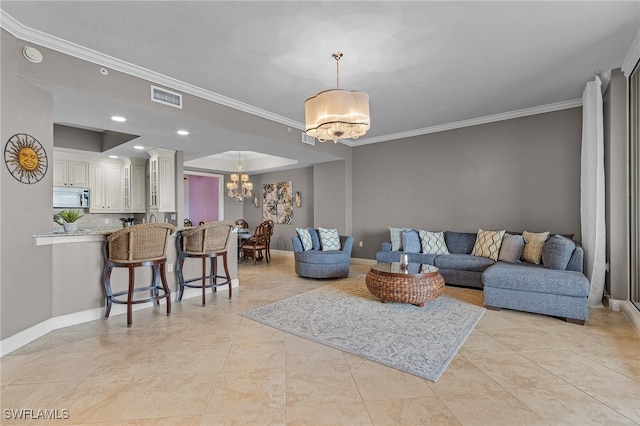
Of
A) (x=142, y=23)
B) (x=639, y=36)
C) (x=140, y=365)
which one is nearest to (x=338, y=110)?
(x=142, y=23)

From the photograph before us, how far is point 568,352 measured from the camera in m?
2.46

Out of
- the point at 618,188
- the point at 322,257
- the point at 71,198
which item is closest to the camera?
the point at 618,188

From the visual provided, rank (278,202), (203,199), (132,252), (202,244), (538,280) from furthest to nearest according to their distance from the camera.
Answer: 1. (203,199)
2. (278,202)
3. (202,244)
4. (538,280)
5. (132,252)

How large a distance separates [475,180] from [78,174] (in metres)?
7.44

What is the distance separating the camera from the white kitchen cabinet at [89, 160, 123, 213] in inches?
235

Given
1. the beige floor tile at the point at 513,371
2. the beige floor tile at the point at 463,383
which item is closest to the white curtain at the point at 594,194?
the beige floor tile at the point at 513,371

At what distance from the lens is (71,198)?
564cm

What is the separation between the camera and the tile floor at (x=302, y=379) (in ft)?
5.66

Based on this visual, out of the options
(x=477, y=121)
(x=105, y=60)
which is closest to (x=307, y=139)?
(x=477, y=121)

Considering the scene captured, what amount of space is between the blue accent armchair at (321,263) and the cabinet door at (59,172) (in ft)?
14.6

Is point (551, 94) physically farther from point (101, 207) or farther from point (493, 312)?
point (101, 207)

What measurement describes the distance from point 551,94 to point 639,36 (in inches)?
55.5

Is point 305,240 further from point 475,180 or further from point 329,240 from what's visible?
point 475,180

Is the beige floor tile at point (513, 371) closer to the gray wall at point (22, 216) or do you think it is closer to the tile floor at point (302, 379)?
the tile floor at point (302, 379)
